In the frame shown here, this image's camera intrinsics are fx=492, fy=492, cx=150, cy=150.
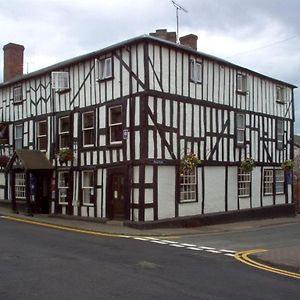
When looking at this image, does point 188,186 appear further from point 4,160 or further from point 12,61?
point 12,61

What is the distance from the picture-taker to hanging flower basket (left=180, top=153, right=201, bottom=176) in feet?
66.5

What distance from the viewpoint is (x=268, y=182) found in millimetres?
26281

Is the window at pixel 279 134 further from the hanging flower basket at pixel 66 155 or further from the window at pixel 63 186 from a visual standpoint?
the window at pixel 63 186

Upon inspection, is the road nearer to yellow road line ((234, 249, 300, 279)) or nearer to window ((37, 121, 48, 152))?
yellow road line ((234, 249, 300, 279))

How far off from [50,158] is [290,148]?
1353 cm

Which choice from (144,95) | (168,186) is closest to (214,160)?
(168,186)

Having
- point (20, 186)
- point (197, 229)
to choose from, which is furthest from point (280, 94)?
point (20, 186)

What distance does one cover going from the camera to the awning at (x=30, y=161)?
927 inches

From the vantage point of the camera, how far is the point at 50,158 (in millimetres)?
24750

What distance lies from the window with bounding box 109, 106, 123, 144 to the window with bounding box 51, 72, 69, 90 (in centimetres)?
368

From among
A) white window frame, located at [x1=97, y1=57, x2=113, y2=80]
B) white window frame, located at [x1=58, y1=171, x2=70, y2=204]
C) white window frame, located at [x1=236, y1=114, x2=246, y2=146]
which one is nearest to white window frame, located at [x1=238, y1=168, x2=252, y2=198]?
white window frame, located at [x1=236, y1=114, x2=246, y2=146]

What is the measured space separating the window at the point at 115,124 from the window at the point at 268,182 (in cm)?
927

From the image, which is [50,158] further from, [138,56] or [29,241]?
[29,241]

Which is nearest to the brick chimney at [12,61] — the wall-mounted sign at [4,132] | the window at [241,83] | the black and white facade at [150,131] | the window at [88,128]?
the black and white facade at [150,131]
